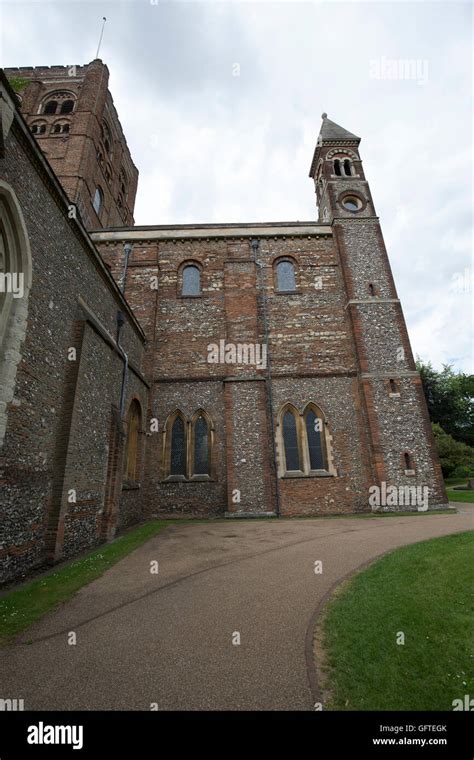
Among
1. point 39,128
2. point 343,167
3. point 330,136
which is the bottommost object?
point 343,167

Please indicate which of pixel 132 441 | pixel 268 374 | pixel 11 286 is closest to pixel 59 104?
pixel 268 374

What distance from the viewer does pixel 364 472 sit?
47.0 ft

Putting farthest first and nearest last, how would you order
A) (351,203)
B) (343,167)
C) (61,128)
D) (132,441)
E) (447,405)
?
(447,405), (61,128), (343,167), (351,203), (132,441)

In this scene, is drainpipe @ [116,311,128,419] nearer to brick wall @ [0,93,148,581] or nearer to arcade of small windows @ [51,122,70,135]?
brick wall @ [0,93,148,581]

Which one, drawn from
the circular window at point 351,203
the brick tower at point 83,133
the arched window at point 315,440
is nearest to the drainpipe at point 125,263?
the brick tower at point 83,133

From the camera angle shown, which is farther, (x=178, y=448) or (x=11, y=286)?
(x=178, y=448)

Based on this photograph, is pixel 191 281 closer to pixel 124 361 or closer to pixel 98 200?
pixel 124 361

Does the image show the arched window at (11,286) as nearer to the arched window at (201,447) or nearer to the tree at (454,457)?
the arched window at (201,447)

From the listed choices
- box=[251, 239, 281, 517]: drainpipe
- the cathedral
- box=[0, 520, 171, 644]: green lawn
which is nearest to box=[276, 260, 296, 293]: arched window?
the cathedral

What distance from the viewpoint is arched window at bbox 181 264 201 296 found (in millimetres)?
18312

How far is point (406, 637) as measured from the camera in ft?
12.7

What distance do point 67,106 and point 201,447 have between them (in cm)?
2856

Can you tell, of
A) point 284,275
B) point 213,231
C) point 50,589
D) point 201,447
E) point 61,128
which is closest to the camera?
point 50,589

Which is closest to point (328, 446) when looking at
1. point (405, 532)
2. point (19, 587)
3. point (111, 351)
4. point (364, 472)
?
point (364, 472)
